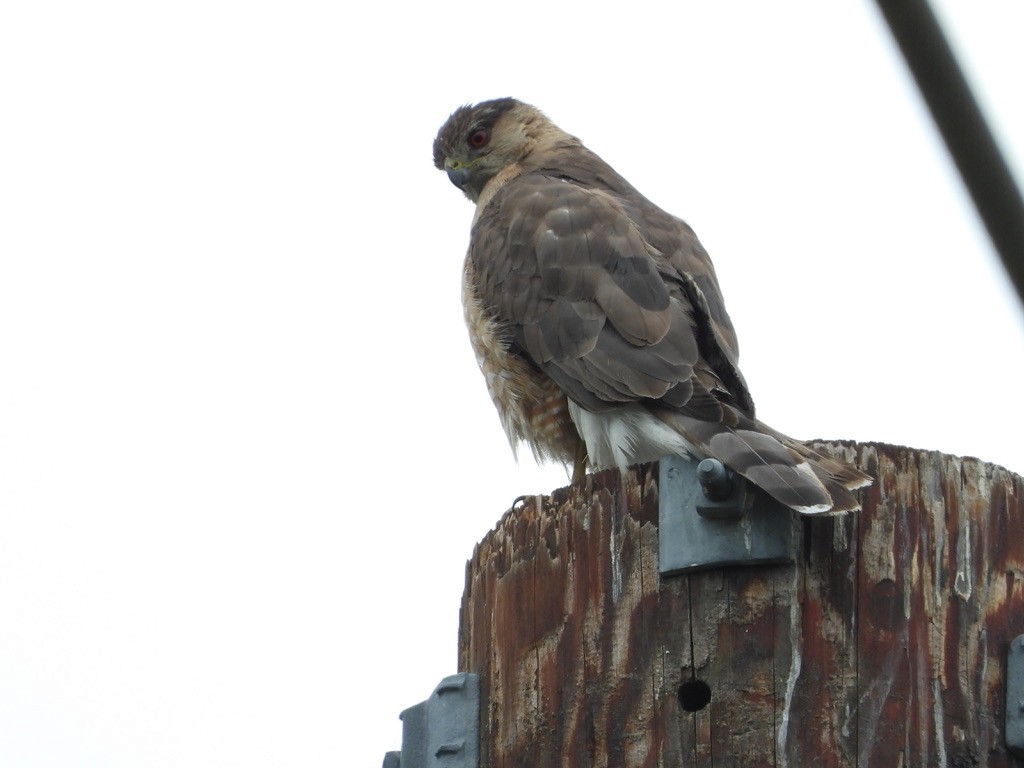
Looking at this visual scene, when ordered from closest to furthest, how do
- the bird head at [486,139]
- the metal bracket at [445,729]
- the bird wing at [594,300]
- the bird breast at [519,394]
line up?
1. the metal bracket at [445,729]
2. the bird wing at [594,300]
3. the bird breast at [519,394]
4. the bird head at [486,139]

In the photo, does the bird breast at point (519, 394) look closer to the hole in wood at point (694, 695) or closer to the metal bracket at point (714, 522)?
the metal bracket at point (714, 522)

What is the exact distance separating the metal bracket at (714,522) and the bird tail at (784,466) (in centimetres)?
4

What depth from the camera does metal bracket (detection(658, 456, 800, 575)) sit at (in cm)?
218

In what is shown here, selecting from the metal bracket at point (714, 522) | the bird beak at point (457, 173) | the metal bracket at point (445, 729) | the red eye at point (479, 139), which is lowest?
the metal bracket at point (445, 729)

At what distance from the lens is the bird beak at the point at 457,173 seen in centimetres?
600

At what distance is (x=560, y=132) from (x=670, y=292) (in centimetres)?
237

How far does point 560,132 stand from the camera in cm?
603

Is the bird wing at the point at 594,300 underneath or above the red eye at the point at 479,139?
underneath

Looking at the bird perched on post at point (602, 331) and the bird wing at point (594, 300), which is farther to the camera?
the bird wing at point (594, 300)

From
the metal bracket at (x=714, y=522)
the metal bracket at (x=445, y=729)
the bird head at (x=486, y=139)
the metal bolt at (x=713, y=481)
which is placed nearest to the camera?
the metal bracket at (x=714, y=522)

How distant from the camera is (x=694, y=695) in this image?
7.00 feet

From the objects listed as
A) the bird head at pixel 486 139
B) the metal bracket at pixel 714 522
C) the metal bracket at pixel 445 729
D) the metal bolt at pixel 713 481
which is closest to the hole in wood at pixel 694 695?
the metal bracket at pixel 714 522

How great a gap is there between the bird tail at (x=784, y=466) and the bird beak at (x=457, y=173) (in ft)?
10.7

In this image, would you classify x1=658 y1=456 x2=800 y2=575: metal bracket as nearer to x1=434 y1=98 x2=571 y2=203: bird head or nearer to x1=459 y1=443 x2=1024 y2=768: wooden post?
x1=459 y1=443 x2=1024 y2=768: wooden post
